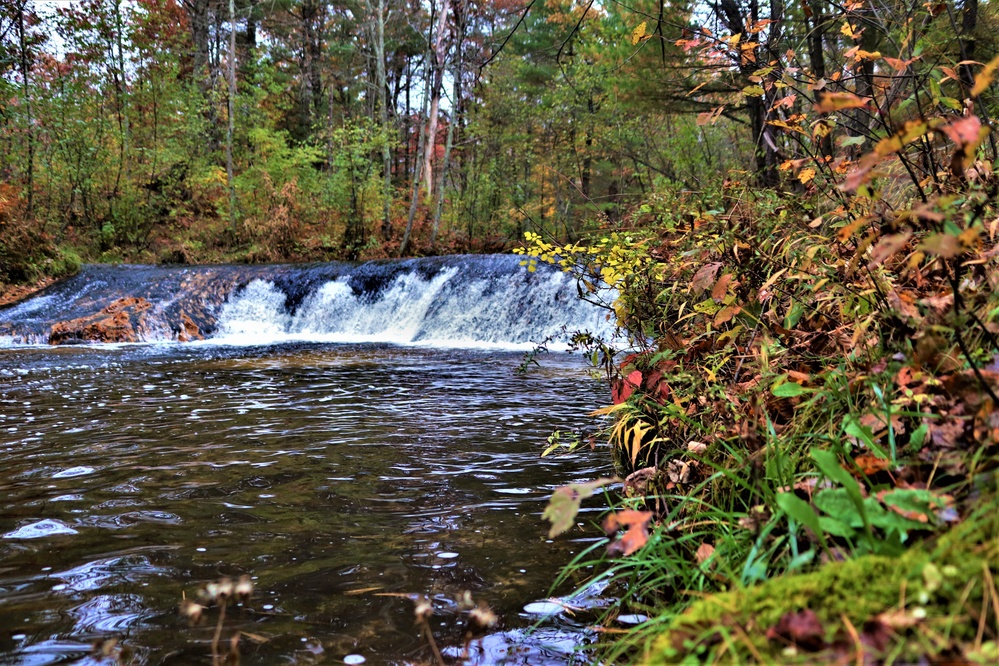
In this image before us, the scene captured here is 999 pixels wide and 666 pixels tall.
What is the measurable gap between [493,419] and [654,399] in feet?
7.31

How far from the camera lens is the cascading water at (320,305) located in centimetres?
1146

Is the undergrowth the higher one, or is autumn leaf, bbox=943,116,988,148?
autumn leaf, bbox=943,116,988,148

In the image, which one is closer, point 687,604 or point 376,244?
point 687,604

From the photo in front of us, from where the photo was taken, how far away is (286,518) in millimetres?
2986

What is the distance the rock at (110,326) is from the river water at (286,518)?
17.7ft

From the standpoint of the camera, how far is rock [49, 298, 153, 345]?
11.0 metres

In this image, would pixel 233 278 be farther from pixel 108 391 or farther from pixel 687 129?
pixel 687 129

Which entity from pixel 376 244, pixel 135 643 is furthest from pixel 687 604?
pixel 376 244

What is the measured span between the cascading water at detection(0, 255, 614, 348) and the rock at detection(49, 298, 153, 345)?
0.02 m

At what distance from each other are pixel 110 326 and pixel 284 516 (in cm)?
1040

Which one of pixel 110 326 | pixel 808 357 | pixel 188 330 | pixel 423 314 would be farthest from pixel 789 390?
pixel 188 330

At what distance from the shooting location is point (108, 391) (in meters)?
6.24

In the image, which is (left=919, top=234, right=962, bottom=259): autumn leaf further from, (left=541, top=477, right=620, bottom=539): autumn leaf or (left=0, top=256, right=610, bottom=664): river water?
(left=0, top=256, right=610, bottom=664): river water

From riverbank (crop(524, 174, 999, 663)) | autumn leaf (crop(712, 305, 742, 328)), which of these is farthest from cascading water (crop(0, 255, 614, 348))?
autumn leaf (crop(712, 305, 742, 328))
